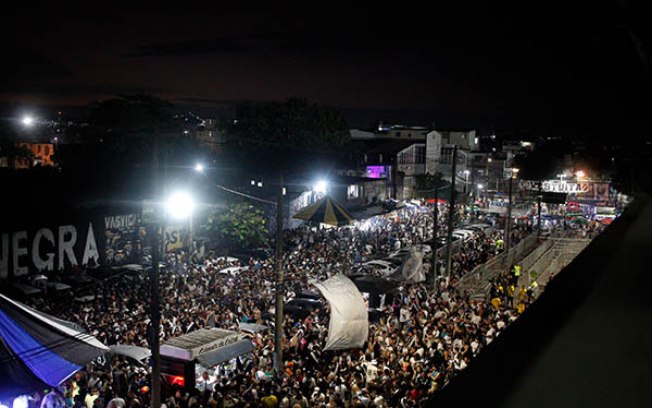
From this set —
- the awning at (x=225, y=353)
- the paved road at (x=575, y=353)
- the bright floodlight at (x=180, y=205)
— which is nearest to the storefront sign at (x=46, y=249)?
the bright floodlight at (x=180, y=205)

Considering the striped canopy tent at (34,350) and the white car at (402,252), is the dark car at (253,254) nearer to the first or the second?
the white car at (402,252)

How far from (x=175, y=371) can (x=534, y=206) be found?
37366 mm

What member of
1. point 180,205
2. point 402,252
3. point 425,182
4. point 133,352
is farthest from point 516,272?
point 425,182

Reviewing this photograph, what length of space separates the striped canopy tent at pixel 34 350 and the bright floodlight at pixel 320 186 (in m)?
31.3

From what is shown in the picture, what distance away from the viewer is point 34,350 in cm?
628

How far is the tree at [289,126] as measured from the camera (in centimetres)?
4422

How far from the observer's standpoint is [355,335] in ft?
36.4

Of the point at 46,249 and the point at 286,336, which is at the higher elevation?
the point at 46,249

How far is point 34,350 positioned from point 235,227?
18887 millimetres

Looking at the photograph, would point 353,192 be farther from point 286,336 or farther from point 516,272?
point 286,336

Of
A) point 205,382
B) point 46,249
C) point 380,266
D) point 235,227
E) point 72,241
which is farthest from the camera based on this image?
point 235,227

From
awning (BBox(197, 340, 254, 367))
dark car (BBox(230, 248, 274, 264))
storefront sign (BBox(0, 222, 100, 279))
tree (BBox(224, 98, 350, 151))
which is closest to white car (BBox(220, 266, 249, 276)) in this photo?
dark car (BBox(230, 248, 274, 264))

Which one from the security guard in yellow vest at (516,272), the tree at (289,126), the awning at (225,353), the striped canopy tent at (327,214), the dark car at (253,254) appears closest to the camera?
the awning at (225,353)

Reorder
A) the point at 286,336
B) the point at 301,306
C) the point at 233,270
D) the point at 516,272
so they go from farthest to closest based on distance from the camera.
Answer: the point at 516,272, the point at 233,270, the point at 301,306, the point at 286,336
